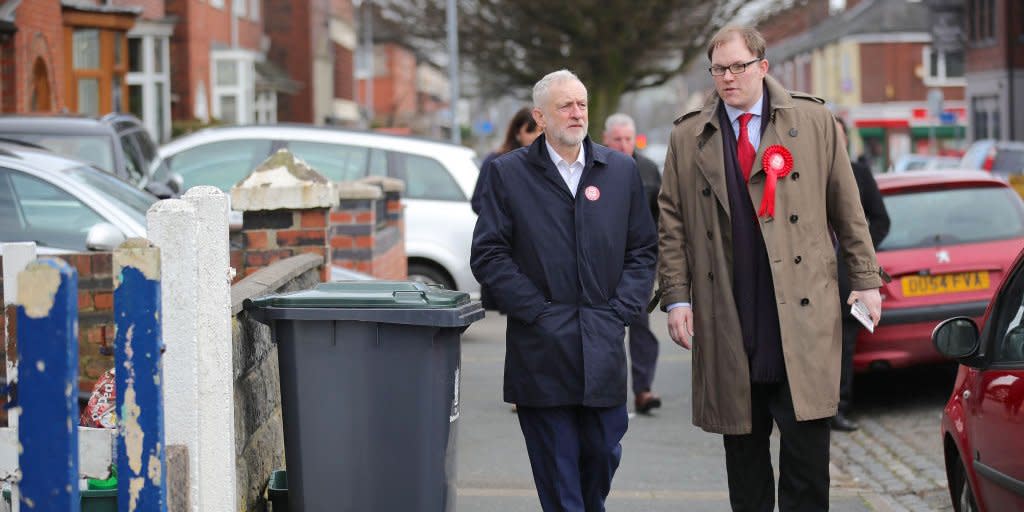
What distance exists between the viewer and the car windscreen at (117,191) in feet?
30.0

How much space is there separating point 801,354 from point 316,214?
3600 mm

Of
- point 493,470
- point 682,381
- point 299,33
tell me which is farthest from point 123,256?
point 299,33

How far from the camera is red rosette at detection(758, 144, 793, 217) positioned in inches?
203

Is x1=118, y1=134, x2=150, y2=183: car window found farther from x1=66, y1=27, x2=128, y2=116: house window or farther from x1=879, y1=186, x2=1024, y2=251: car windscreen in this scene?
x1=66, y1=27, x2=128, y2=116: house window

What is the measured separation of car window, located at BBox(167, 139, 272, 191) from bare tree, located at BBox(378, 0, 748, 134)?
24.8 metres

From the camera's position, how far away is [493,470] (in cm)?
783

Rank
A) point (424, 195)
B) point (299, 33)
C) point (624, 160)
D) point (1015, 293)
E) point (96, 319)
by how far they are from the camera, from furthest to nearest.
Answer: point (299, 33)
point (424, 195)
point (96, 319)
point (624, 160)
point (1015, 293)

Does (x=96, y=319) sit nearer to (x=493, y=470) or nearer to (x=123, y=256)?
(x=493, y=470)

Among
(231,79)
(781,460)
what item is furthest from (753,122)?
(231,79)

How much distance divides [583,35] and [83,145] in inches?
1035

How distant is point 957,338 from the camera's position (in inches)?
197

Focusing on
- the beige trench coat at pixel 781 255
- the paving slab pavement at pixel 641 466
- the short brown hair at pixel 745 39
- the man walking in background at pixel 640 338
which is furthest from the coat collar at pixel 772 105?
Result: the man walking in background at pixel 640 338

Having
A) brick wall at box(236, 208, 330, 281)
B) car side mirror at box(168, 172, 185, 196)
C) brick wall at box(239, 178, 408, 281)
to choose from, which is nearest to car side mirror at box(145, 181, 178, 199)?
car side mirror at box(168, 172, 185, 196)

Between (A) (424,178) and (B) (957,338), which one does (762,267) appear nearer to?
(B) (957,338)
